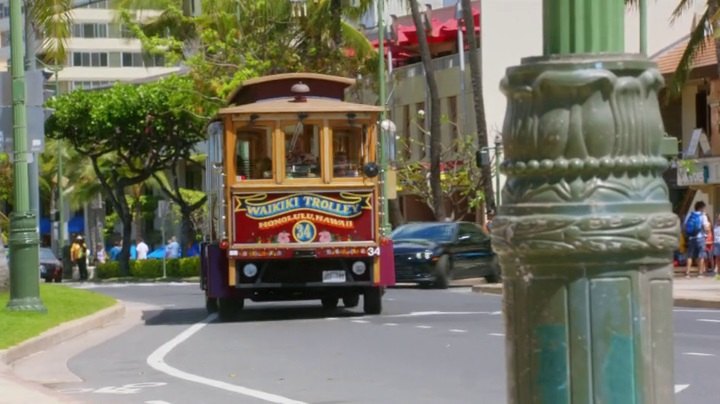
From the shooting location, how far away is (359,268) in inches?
825

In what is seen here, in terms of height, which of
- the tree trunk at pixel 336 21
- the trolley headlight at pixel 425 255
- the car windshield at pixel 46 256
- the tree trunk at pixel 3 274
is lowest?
the car windshield at pixel 46 256

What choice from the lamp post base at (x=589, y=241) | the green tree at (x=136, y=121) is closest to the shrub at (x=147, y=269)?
the green tree at (x=136, y=121)

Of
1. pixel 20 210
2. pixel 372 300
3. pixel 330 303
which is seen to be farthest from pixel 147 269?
pixel 372 300

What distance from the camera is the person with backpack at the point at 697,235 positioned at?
104 feet

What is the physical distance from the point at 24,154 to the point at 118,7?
29126 mm

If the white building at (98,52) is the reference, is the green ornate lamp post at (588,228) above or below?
below

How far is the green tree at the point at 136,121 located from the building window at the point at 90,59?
48343 millimetres

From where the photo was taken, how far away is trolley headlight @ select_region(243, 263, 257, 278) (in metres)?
20.9

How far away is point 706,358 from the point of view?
548 inches

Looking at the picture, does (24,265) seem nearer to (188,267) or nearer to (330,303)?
(330,303)

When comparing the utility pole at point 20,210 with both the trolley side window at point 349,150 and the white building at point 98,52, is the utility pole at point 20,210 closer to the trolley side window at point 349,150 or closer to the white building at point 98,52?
the trolley side window at point 349,150

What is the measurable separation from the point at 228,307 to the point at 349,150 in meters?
3.17

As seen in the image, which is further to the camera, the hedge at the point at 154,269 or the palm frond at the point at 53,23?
the hedge at the point at 154,269

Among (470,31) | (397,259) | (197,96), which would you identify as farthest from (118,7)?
(397,259)
